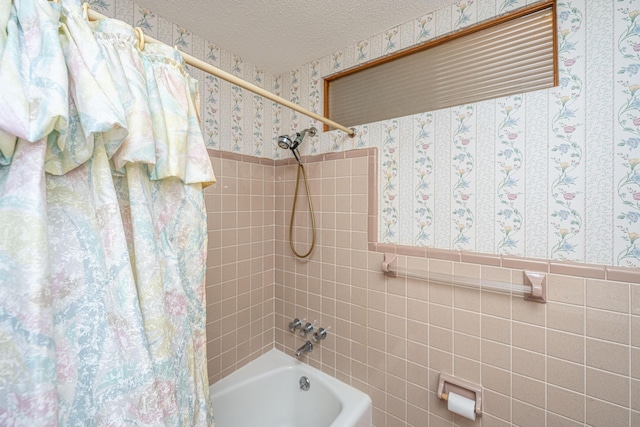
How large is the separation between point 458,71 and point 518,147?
0.46m

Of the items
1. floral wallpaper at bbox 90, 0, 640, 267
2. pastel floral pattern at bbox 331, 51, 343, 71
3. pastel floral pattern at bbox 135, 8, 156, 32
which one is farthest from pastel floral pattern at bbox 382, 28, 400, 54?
pastel floral pattern at bbox 135, 8, 156, 32

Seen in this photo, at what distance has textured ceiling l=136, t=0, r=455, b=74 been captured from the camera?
117cm

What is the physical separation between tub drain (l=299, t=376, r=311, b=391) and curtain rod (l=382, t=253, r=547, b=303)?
861mm

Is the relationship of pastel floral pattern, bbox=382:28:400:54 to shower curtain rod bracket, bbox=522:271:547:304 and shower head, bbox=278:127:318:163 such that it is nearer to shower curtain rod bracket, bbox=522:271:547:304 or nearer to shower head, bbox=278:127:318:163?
shower head, bbox=278:127:318:163

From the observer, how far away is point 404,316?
1.26 m

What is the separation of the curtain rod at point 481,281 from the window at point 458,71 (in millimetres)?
758

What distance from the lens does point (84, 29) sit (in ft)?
1.83

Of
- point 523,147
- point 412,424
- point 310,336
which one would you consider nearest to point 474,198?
point 523,147

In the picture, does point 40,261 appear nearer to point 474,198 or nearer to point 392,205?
point 392,205

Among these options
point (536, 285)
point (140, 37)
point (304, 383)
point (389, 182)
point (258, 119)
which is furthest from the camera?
point (258, 119)

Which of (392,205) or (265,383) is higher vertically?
(392,205)

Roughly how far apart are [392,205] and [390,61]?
80 cm

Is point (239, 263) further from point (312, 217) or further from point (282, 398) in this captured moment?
point (282, 398)

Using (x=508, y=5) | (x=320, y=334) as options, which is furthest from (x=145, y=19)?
(x=320, y=334)
